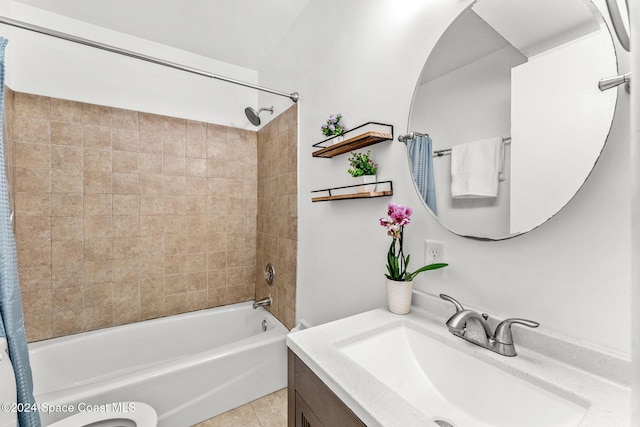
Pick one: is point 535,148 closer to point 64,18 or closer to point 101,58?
point 101,58

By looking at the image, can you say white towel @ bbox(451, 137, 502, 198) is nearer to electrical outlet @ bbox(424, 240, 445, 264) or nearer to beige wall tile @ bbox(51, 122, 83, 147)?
electrical outlet @ bbox(424, 240, 445, 264)

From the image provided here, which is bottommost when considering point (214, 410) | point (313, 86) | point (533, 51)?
point (214, 410)

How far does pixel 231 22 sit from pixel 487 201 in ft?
6.67

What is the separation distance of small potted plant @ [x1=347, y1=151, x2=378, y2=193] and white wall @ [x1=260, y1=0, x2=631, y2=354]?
4cm

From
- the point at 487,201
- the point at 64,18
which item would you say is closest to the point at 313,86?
the point at 487,201

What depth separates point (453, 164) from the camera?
950 millimetres

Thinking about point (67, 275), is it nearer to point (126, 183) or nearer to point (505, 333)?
point (126, 183)

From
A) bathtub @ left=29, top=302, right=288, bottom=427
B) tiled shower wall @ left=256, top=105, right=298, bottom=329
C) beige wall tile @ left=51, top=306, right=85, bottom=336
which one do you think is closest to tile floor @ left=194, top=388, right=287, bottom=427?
bathtub @ left=29, top=302, right=288, bottom=427

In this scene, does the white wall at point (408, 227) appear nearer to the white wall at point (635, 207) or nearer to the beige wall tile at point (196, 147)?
the white wall at point (635, 207)

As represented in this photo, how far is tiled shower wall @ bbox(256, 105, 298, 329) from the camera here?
2.00 m

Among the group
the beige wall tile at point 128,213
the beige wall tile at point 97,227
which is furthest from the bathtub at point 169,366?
the beige wall tile at point 97,227

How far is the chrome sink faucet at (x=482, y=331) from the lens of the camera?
761 millimetres

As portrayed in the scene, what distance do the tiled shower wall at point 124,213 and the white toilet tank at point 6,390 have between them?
105cm

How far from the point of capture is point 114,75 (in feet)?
6.77
